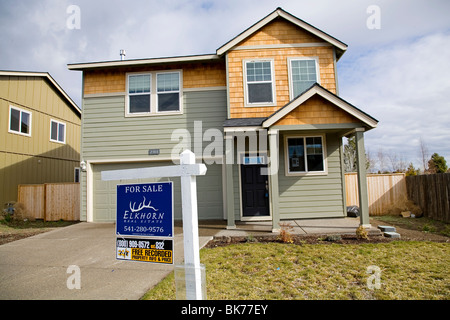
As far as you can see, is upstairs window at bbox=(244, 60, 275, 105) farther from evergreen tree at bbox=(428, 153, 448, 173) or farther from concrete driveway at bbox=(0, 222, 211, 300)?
evergreen tree at bbox=(428, 153, 448, 173)

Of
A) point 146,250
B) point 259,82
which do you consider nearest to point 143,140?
point 259,82

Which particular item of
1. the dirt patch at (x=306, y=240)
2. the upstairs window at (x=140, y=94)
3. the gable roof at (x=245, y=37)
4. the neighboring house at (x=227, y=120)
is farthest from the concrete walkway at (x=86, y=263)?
the gable roof at (x=245, y=37)

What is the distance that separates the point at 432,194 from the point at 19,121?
17.7 meters

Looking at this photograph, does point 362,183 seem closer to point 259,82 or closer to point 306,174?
point 306,174

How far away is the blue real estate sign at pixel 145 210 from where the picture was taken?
2.61 meters

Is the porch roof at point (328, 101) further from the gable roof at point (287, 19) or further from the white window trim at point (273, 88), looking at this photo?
the gable roof at point (287, 19)

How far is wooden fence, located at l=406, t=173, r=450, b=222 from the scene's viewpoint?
27.5 feet

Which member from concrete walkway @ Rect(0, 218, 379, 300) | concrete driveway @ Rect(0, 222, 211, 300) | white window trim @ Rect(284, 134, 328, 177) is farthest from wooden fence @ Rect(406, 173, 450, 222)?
concrete driveway @ Rect(0, 222, 211, 300)

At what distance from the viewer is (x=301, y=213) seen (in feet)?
29.6

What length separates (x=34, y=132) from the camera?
13.7 metres

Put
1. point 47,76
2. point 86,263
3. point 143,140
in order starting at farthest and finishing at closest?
point 47,76
point 143,140
point 86,263

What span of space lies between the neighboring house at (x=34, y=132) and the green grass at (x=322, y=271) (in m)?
11.8

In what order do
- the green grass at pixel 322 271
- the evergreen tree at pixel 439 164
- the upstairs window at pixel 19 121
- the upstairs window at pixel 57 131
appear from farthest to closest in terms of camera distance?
the evergreen tree at pixel 439 164 → the upstairs window at pixel 57 131 → the upstairs window at pixel 19 121 → the green grass at pixel 322 271

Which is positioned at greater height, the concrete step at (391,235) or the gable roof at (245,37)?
the gable roof at (245,37)
